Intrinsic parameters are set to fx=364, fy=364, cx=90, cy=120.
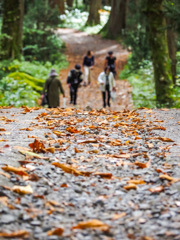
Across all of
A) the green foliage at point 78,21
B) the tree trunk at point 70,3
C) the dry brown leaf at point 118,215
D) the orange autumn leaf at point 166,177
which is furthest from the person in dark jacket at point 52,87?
the tree trunk at point 70,3

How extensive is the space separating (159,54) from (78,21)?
107ft

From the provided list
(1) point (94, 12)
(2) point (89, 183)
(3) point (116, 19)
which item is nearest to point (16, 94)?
(2) point (89, 183)

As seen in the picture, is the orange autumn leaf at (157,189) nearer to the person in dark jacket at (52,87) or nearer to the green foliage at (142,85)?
the person in dark jacket at (52,87)

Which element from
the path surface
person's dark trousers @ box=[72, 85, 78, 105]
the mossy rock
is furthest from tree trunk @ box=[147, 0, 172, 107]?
the mossy rock

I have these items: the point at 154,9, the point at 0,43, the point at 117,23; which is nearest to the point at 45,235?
the point at 154,9

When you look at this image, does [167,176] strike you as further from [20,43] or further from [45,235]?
[20,43]

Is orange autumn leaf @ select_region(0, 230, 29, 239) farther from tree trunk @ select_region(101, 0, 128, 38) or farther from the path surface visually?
tree trunk @ select_region(101, 0, 128, 38)

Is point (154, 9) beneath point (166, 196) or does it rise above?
above

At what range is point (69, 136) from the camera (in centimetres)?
580

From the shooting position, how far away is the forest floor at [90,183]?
8.98 ft

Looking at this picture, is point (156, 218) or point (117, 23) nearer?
point (156, 218)

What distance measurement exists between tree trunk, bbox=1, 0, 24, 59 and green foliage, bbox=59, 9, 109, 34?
19054mm

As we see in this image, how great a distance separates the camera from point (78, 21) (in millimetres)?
43062

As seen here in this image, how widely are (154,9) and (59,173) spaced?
370 inches
